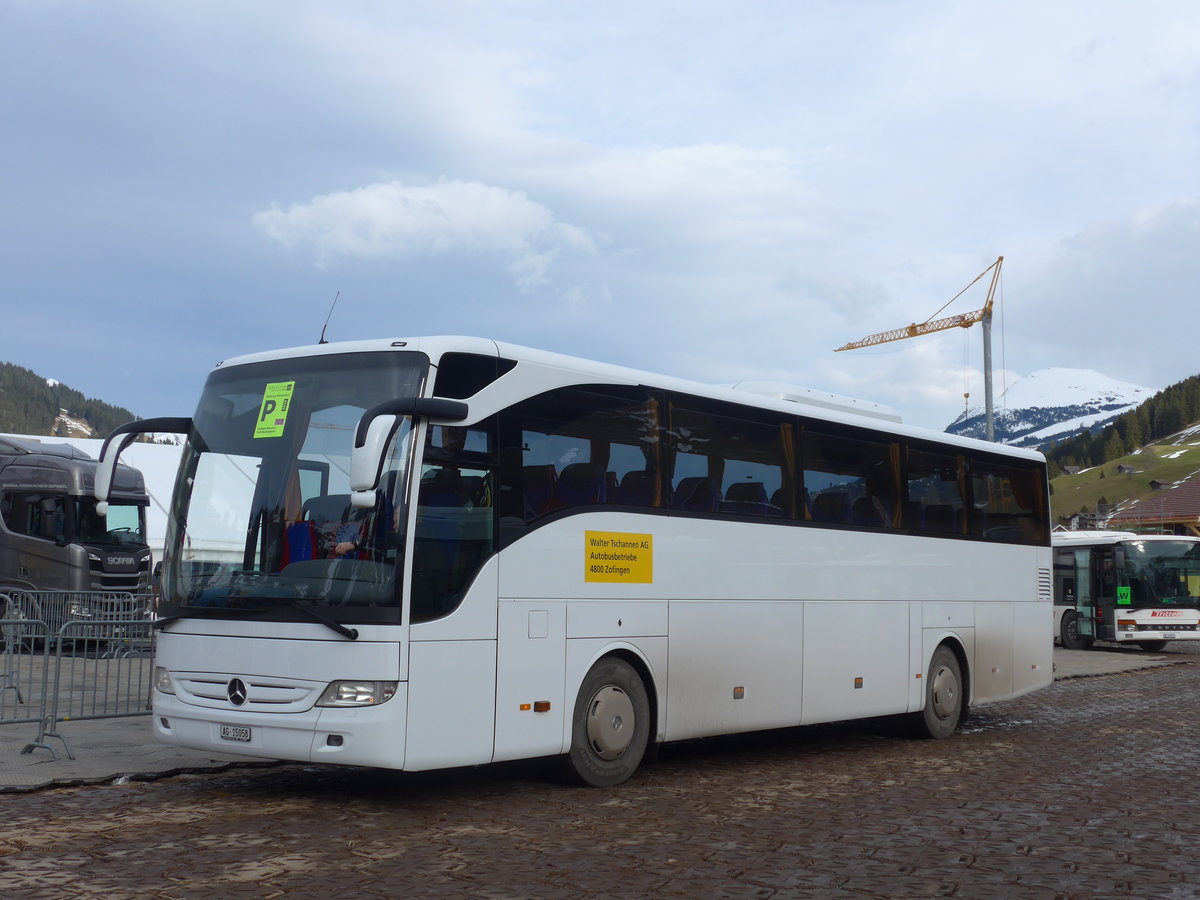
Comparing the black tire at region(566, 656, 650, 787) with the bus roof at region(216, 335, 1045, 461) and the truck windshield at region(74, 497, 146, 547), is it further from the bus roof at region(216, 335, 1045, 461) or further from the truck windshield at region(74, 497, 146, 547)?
the truck windshield at region(74, 497, 146, 547)

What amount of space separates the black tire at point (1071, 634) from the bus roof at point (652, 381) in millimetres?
21469

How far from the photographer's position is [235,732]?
8.99m

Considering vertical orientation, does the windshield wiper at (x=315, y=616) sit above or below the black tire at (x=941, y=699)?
above

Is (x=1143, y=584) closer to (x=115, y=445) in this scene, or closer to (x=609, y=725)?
(x=609, y=725)

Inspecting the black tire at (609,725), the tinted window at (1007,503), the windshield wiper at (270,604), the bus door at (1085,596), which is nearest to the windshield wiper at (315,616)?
the windshield wiper at (270,604)

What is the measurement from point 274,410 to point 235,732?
2.24 meters

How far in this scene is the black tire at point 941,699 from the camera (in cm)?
1460

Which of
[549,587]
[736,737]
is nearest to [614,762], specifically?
[549,587]

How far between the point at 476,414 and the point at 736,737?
6.80m

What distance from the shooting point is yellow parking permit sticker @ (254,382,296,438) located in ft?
30.5

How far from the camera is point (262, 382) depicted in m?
9.58

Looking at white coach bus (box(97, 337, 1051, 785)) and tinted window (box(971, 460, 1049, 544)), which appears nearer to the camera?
white coach bus (box(97, 337, 1051, 785))

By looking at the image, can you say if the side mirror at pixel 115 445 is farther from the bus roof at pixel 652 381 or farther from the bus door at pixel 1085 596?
the bus door at pixel 1085 596

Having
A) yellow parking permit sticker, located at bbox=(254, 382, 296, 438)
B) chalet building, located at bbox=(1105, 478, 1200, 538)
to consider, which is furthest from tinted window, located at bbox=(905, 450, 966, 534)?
chalet building, located at bbox=(1105, 478, 1200, 538)
